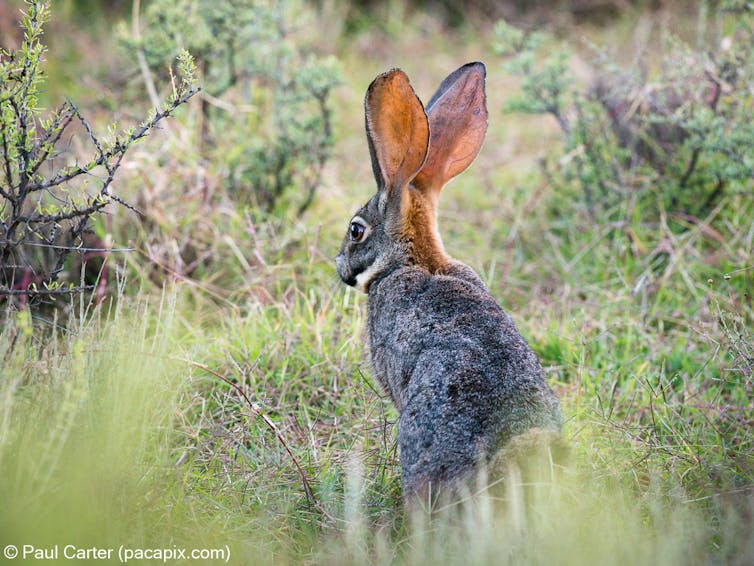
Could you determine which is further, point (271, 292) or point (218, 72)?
point (218, 72)

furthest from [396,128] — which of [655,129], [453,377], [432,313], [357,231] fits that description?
[655,129]

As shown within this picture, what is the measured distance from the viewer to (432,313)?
3.62 m

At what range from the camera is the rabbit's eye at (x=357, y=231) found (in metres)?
4.18

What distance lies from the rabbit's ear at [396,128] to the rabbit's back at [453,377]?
1.69 feet

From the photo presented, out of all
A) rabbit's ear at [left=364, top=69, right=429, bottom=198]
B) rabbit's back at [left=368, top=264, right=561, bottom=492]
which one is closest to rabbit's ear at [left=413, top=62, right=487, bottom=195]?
rabbit's ear at [left=364, top=69, right=429, bottom=198]

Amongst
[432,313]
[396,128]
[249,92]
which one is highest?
[249,92]

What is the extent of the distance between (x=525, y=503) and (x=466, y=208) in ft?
14.1

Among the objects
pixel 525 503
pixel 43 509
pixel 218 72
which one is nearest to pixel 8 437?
pixel 43 509

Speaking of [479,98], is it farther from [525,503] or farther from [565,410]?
[525,503]

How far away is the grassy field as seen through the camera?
2.84 meters

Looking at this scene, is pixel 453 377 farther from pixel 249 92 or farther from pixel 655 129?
pixel 249 92

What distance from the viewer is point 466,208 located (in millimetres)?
6977

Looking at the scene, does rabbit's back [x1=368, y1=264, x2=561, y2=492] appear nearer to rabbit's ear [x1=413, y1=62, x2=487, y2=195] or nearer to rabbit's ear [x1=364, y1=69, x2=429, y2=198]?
rabbit's ear [x1=364, y1=69, x2=429, y2=198]

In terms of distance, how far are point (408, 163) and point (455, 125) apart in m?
0.56
